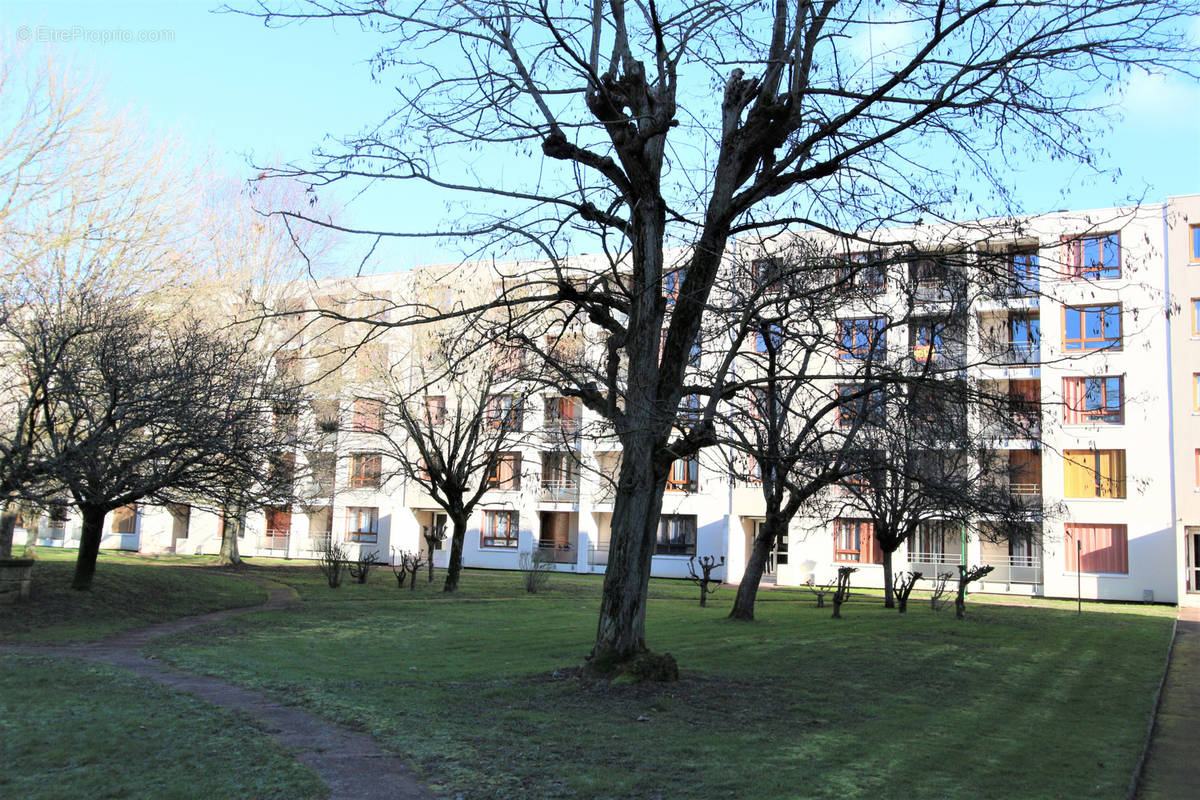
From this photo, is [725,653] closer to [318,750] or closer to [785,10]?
[318,750]

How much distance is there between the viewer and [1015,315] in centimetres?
985

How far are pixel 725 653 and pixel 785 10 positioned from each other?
9.22 m

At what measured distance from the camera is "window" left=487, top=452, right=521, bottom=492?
28025mm

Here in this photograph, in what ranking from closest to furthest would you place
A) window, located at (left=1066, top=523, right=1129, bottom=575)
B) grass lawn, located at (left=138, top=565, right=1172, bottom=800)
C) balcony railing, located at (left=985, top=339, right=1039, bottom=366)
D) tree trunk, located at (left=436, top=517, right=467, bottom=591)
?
grass lawn, located at (left=138, top=565, right=1172, bottom=800) < balcony railing, located at (left=985, top=339, right=1039, bottom=366) < tree trunk, located at (left=436, top=517, right=467, bottom=591) < window, located at (left=1066, top=523, right=1129, bottom=575)

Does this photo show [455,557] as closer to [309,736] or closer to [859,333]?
[859,333]

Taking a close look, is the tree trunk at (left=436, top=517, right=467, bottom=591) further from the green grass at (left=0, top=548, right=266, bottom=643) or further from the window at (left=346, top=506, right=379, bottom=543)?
the window at (left=346, top=506, right=379, bottom=543)

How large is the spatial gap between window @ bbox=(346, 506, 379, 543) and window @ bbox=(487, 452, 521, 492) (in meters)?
7.96

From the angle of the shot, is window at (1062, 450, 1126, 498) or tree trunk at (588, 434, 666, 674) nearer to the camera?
tree trunk at (588, 434, 666, 674)

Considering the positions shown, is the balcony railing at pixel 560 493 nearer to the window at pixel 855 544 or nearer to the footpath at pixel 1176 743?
the window at pixel 855 544

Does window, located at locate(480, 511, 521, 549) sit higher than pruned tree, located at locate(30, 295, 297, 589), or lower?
lower

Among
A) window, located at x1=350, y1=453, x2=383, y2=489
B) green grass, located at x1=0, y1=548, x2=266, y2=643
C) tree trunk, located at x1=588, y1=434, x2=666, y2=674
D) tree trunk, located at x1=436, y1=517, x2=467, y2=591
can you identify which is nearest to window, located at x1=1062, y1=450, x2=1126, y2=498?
tree trunk, located at x1=436, y1=517, x2=467, y2=591

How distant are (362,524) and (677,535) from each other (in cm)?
1822

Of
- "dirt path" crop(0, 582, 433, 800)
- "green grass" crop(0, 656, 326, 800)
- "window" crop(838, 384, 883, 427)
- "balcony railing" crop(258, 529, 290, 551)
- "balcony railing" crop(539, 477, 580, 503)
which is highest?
"window" crop(838, 384, 883, 427)

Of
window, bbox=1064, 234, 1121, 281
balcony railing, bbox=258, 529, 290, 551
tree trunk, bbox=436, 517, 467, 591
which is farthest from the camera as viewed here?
balcony railing, bbox=258, 529, 290, 551
